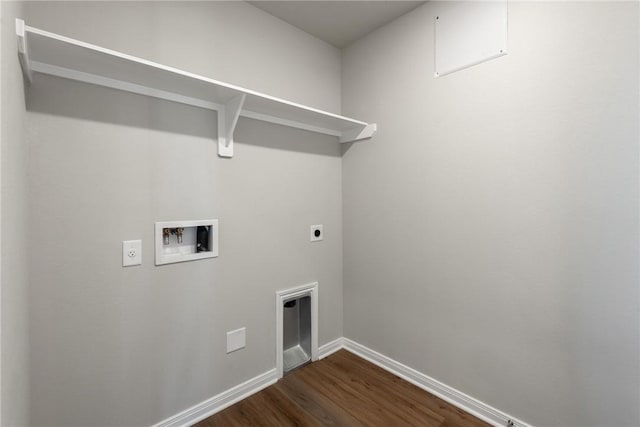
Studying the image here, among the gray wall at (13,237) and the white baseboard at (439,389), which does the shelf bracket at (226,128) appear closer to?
the gray wall at (13,237)

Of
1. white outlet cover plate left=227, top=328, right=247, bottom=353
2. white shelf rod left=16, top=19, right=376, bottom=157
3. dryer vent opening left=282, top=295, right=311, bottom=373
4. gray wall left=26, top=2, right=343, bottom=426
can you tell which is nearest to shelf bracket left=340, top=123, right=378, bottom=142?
white shelf rod left=16, top=19, right=376, bottom=157

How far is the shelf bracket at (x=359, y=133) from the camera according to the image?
2.18 m

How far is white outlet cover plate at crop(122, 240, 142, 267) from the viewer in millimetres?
1382

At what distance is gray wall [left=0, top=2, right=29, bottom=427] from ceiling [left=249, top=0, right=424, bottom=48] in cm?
138

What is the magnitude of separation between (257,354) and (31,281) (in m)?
1.27

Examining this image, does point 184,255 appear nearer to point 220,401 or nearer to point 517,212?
point 220,401

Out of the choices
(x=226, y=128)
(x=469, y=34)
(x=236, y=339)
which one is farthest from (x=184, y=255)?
(x=469, y=34)

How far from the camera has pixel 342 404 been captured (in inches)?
69.8

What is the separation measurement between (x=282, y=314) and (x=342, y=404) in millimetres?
681

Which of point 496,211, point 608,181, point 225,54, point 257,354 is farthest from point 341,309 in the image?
point 225,54

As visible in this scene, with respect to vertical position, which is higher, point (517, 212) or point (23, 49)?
point (23, 49)

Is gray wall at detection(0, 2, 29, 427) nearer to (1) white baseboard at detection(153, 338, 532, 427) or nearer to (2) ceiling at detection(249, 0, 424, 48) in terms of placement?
(1) white baseboard at detection(153, 338, 532, 427)

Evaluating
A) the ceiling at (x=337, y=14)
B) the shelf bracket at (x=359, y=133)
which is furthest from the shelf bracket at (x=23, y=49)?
the shelf bracket at (x=359, y=133)

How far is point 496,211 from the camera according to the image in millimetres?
1589
